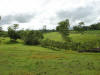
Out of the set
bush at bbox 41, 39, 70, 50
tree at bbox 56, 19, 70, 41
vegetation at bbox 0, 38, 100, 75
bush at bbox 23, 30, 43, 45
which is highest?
tree at bbox 56, 19, 70, 41

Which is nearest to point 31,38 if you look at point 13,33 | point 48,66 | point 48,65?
point 13,33

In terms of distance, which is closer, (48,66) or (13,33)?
(48,66)

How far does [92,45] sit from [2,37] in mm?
70838

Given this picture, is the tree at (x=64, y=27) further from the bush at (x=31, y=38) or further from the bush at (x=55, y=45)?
the bush at (x=31, y=38)

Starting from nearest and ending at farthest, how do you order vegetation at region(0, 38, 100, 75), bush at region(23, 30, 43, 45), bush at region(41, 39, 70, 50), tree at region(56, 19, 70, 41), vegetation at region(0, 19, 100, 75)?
vegetation at region(0, 38, 100, 75) → vegetation at region(0, 19, 100, 75) → bush at region(41, 39, 70, 50) → tree at region(56, 19, 70, 41) → bush at region(23, 30, 43, 45)

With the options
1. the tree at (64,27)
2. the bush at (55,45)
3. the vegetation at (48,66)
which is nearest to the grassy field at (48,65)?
the vegetation at (48,66)

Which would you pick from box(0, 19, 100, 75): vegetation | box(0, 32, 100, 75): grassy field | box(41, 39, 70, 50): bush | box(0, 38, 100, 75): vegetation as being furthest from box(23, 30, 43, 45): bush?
box(0, 38, 100, 75): vegetation

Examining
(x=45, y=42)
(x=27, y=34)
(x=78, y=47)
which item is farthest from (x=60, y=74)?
(x=27, y=34)

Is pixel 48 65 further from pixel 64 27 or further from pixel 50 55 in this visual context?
pixel 64 27

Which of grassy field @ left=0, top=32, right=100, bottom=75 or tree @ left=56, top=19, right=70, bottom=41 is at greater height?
tree @ left=56, top=19, right=70, bottom=41

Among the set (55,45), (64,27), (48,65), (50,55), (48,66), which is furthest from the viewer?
(64,27)

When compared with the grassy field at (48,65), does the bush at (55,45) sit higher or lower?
higher

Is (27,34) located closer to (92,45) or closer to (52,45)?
(52,45)

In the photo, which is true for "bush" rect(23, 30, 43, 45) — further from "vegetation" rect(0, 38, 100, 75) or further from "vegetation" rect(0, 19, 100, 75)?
"vegetation" rect(0, 38, 100, 75)
